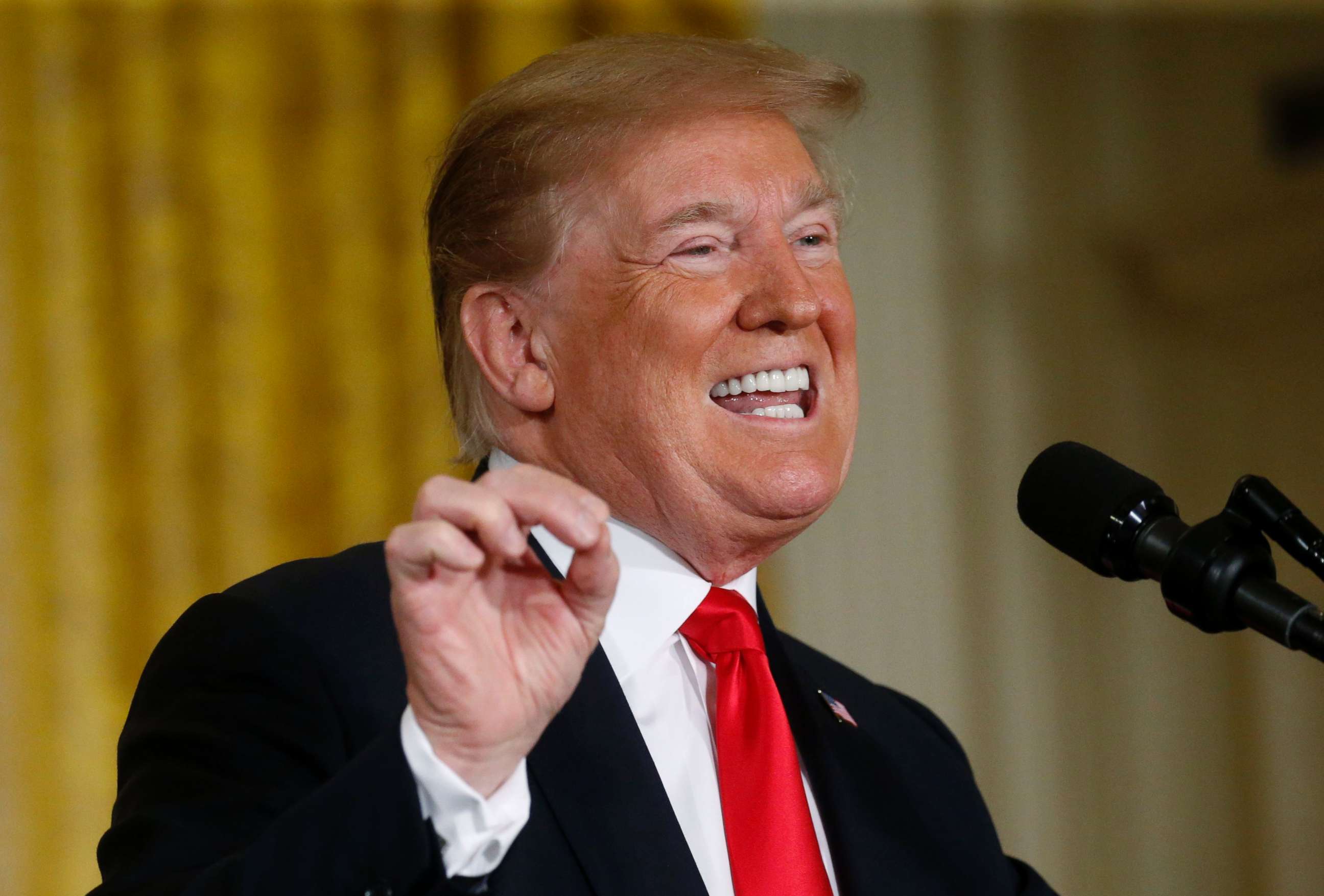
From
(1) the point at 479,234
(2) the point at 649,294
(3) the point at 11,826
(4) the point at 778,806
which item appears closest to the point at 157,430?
(3) the point at 11,826

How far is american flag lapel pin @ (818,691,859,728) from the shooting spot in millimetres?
1674

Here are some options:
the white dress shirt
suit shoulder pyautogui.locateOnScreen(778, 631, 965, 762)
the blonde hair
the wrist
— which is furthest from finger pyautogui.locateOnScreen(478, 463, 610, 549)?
suit shoulder pyautogui.locateOnScreen(778, 631, 965, 762)

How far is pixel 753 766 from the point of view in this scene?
1442mm

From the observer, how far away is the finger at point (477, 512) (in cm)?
92

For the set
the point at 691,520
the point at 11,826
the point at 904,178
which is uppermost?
the point at 904,178

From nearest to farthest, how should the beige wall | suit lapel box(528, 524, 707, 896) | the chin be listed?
suit lapel box(528, 524, 707, 896) → the chin → the beige wall

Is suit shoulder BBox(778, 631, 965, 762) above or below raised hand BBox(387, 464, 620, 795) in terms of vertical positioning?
below

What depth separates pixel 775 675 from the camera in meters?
1.64

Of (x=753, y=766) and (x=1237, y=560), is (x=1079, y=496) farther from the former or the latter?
(x=753, y=766)

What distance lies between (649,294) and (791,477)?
248 millimetres

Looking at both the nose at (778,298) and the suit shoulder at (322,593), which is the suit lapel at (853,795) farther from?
the suit shoulder at (322,593)

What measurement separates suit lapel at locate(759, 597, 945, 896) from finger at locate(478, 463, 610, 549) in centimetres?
69

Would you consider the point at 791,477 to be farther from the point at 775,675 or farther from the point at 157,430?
the point at 157,430

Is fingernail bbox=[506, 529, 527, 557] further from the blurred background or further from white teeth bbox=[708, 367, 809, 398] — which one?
the blurred background
